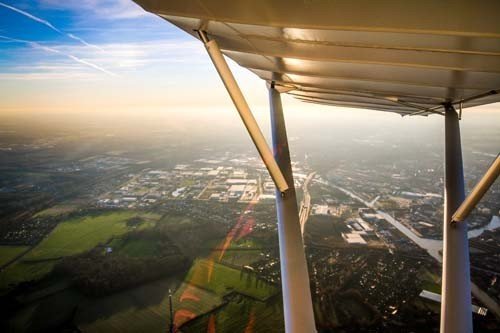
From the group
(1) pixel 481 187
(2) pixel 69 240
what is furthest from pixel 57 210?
(1) pixel 481 187

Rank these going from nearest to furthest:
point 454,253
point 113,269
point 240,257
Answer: point 454,253, point 113,269, point 240,257

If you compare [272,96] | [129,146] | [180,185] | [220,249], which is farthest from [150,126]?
[272,96]

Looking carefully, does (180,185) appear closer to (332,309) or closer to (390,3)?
(332,309)

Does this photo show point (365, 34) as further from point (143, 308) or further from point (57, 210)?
point (57, 210)

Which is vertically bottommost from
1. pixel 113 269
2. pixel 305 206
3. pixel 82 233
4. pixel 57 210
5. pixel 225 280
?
pixel 225 280

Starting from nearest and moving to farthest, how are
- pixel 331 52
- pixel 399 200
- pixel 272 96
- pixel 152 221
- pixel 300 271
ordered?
pixel 331 52 < pixel 300 271 < pixel 272 96 < pixel 152 221 < pixel 399 200

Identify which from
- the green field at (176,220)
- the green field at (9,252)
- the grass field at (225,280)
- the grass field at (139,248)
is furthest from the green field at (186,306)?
the green field at (9,252)

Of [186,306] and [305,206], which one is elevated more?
[305,206]
